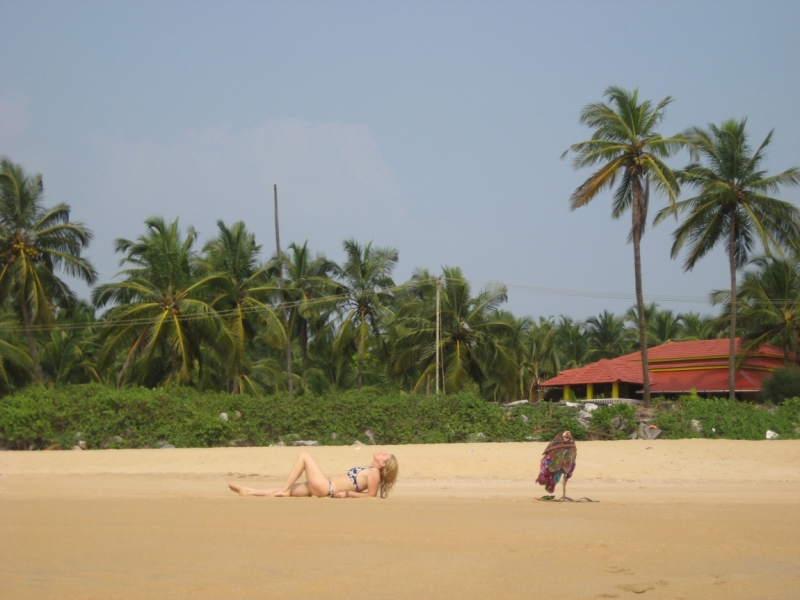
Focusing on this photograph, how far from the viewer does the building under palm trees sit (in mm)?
33406

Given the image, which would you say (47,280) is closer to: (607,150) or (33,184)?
(33,184)

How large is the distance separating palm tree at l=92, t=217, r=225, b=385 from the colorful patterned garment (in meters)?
17.4

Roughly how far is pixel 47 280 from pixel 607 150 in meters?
20.2

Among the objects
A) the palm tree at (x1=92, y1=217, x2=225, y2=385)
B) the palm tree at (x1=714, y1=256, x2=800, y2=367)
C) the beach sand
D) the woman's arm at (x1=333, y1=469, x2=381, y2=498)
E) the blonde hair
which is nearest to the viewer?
the beach sand

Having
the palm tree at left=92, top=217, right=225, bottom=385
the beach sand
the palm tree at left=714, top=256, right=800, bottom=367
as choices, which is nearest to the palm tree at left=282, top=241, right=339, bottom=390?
the palm tree at left=92, top=217, right=225, bottom=385

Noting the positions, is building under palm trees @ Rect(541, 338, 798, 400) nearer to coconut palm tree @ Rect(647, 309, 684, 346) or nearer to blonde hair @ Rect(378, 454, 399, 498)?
coconut palm tree @ Rect(647, 309, 684, 346)

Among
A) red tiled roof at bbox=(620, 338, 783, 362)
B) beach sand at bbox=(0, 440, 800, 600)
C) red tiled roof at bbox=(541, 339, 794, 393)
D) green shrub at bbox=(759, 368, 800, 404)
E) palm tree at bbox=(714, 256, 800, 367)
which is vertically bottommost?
beach sand at bbox=(0, 440, 800, 600)

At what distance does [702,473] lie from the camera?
1546cm

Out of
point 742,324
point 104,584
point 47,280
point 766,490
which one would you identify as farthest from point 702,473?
point 47,280

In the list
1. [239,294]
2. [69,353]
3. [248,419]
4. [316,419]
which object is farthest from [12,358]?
[316,419]

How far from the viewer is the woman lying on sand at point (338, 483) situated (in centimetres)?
933

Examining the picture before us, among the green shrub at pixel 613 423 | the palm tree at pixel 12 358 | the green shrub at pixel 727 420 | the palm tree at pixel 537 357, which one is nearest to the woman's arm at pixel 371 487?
the green shrub at pixel 613 423

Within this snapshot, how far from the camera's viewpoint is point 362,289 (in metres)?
33.7

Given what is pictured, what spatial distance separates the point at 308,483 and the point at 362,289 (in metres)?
24.4
